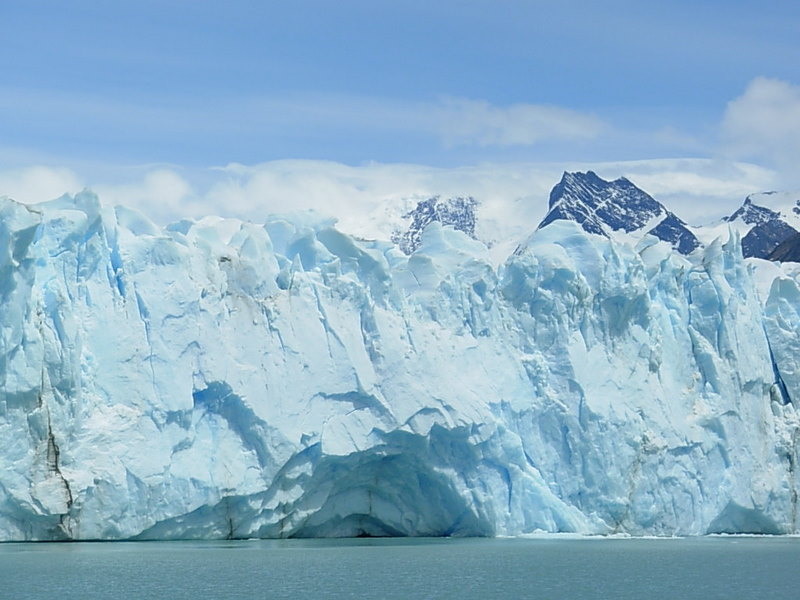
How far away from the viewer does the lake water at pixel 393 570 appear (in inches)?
704

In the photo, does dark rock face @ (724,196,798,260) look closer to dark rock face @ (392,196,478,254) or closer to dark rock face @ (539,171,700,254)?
dark rock face @ (539,171,700,254)

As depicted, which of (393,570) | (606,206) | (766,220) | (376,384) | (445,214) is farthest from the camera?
(445,214)

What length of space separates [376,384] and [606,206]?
2951 inches

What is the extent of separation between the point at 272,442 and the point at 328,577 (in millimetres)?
5672

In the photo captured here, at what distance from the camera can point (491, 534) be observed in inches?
1085

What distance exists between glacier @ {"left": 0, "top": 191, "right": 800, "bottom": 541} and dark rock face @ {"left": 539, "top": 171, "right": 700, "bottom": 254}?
6404cm

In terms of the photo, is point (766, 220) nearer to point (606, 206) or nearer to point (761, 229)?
point (761, 229)

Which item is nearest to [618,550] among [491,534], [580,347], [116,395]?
[491,534]

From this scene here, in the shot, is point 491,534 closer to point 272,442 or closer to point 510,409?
point 510,409

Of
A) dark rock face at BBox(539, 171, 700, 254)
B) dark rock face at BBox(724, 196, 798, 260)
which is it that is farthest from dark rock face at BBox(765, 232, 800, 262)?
dark rock face at BBox(539, 171, 700, 254)

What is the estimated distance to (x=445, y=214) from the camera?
377 ft

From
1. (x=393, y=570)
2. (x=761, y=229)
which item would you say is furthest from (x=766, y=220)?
(x=393, y=570)

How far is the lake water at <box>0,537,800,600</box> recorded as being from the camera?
17.9m

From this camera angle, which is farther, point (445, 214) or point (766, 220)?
point (445, 214)
